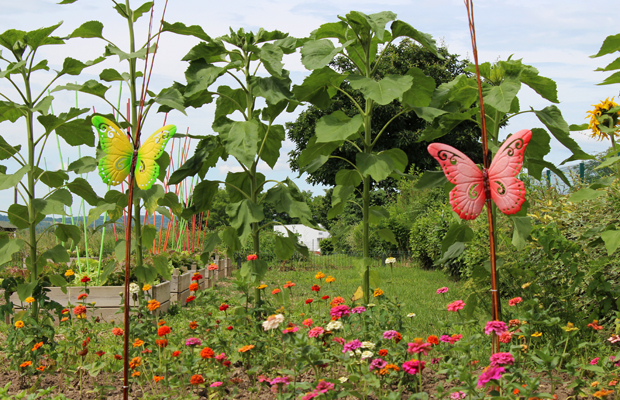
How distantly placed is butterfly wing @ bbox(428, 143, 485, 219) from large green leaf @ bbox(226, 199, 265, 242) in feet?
3.69

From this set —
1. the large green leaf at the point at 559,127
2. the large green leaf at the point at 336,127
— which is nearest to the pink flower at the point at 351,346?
the large green leaf at the point at 336,127

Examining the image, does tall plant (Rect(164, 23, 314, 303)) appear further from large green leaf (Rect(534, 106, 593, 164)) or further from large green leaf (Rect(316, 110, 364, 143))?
large green leaf (Rect(534, 106, 593, 164))

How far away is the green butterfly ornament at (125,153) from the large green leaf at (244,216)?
741 mm

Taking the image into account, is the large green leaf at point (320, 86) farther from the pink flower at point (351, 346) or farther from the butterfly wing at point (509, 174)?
the pink flower at point (351, 346)

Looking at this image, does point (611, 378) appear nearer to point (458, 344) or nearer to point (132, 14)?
point (458, 344)

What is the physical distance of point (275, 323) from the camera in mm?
2070

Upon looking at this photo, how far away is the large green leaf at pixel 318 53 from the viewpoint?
2.56 metres

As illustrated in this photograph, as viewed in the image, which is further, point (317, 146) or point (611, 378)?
point (317, 146)

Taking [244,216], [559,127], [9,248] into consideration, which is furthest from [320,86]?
[9,248]

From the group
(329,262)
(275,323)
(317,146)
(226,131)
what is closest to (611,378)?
(275,323)

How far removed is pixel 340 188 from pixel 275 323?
1117 millimetres

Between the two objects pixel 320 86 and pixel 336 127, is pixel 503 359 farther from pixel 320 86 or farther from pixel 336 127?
pixel 320 86

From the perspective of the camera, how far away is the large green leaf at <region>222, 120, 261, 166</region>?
8.60ft

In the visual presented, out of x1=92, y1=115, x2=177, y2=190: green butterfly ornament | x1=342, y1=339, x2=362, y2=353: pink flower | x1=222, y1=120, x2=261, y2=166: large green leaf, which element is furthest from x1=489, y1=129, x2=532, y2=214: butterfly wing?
x1=92, y1=115, x2=177, y2=190: green butterfly ornament
